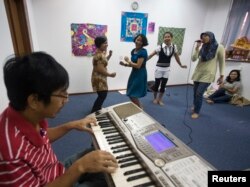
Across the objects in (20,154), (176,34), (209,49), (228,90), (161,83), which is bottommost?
(228,90)

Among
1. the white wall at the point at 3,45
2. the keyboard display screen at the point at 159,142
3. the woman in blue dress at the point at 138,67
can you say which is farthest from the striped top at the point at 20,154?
the woman in blue dress at the point at 138,67

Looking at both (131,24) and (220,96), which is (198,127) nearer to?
(220,96)

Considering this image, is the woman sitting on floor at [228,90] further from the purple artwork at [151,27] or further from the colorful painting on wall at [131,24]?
the colorful painting on wall at [131,24]

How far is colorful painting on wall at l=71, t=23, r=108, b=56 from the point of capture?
3.63 metres

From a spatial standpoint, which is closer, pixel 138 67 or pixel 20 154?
pixel 20 154

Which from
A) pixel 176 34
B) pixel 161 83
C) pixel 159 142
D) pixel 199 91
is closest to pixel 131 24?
pixel 176 34

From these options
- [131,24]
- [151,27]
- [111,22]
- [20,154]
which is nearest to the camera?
[20,154]

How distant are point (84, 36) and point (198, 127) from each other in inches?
110

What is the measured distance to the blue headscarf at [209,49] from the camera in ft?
8.87

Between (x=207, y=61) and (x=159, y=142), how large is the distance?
2.47 metres

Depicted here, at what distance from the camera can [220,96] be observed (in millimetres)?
4074

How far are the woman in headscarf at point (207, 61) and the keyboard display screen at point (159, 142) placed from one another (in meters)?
2.36

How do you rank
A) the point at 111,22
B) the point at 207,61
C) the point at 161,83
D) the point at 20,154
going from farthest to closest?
1. the point at 111,22
2. the point at 161,83
3. the point at 207,61
4. the point at 20,154

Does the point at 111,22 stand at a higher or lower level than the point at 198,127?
higher
